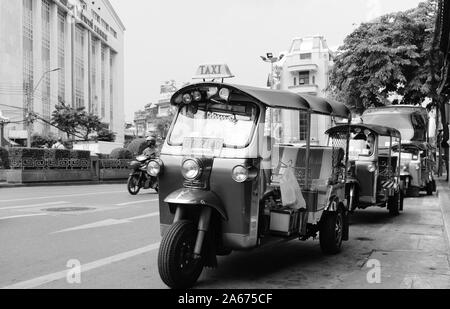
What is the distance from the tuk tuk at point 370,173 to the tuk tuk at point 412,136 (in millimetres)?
3391

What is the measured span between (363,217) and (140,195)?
20.9 ft

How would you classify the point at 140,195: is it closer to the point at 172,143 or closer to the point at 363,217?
the point at 363,217

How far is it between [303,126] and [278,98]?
39.3 inches

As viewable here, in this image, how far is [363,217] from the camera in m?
10.9

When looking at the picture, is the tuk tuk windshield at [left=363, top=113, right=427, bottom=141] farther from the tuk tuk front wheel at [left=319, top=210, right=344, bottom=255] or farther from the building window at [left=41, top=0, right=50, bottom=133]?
the building window at [left=41, top=0, right=50, bottom=133]

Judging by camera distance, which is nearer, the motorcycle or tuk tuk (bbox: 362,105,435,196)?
the motorcycle

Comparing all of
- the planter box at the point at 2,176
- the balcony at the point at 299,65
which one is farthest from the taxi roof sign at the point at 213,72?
the balcony at the point at 299,65

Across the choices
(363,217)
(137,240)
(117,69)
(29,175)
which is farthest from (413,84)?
(117,69)

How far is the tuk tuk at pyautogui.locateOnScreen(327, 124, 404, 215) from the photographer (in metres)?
9.40

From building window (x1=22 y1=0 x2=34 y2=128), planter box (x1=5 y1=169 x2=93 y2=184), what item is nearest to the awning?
building window (x1=22 y1=0 x2=34 y2=128)

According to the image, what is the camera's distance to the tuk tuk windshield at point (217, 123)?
5242 mm

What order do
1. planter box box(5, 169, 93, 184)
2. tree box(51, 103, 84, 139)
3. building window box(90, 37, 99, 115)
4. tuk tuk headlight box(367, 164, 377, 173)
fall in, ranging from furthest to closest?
1. building window box(90, 37, 99, 115)
2. tree box(51, 103, 84, 139)
3. planter box box(5, 169, 93, 184)
4. tuk tuk headlight box(367, 164, 377, 173)

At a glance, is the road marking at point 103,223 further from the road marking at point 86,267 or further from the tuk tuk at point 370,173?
the tuk tuk at point 370,173

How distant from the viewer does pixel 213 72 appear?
18.1 ft
